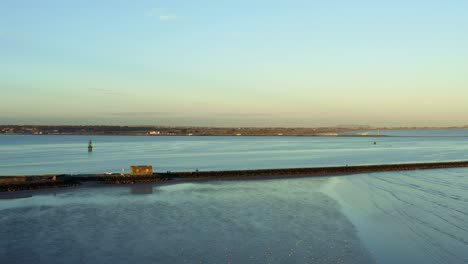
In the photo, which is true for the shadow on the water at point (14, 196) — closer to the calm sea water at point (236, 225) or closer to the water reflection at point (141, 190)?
the calm sea water at point (236, 225)

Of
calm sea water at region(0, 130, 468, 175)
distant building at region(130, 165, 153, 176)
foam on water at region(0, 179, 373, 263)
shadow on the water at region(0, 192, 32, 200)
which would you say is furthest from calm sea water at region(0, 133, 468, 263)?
calm sea water at region(0, 130, 468, 175)

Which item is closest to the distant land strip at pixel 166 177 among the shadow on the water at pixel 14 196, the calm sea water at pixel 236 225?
the shadow on the water at pixel 14 196

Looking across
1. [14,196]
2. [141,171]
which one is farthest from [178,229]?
[141,171]

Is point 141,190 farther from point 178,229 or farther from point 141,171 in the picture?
point 178,229

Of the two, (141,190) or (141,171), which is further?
(141,171)

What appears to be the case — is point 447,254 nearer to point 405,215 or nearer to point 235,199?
point 405,215

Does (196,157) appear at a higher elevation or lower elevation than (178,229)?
lower

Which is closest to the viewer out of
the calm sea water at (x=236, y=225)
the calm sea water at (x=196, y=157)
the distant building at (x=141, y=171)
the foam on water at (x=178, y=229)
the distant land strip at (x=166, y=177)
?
the foam on water at (x=178, y=229)

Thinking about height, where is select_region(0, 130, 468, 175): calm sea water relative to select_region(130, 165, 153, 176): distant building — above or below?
below

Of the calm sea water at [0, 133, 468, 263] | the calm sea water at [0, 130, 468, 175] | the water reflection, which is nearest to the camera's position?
the calm sea water at [0, 133, 468, 263]

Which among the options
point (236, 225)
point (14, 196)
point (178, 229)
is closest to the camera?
point (178, 229)

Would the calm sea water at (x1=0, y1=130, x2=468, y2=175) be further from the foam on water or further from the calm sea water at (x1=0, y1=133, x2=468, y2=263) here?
the foam on water

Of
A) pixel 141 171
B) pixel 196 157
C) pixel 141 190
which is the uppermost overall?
pixel 141 171

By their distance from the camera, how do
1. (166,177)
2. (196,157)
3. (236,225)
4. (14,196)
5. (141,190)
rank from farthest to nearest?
1. (196,157)
2. (166,177)
3. (141,190)
4. (14,196)
5. (236,225)
